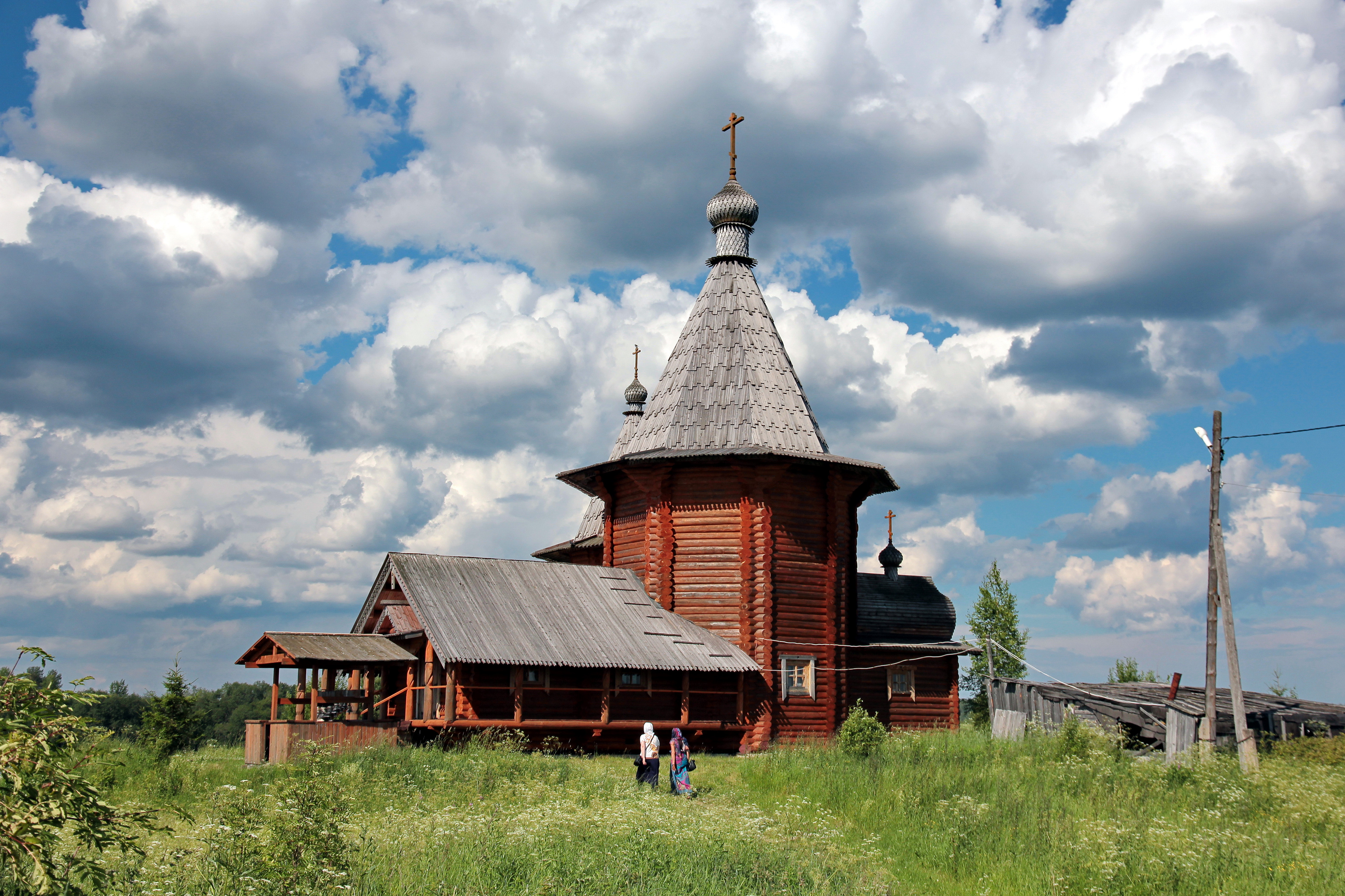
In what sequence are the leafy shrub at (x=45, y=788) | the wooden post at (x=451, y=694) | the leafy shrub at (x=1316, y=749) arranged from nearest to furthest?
the leafy shrub at (x=45, y=788) → the leafy shrub at (x=1316, y=749) → the wooden post at (x=451, y=694)

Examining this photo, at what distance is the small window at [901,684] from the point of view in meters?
24.8

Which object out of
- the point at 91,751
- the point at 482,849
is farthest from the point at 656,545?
the point at 91,751

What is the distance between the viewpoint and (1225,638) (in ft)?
57.6

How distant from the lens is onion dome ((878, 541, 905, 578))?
92.3ft

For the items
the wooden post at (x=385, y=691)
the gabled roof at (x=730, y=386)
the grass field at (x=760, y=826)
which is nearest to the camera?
the grass field at (x=760, y=826)

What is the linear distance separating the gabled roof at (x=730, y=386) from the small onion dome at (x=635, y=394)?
38.6 feet

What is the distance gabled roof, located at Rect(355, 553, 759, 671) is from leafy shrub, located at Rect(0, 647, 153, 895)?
43.0 ft

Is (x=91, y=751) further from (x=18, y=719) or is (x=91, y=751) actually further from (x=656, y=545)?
(x=656, y=545)

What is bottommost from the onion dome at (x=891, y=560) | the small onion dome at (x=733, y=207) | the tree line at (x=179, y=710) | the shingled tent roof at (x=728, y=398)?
the tree line at (x=179, y=710)

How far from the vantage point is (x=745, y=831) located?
9.96 metres

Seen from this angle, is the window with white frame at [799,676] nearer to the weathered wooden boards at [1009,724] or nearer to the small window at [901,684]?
the small window at [901,684]

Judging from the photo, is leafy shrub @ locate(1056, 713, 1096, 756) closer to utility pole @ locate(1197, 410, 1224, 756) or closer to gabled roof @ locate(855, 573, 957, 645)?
utility pole @ locate(1197, 410, 1224, 756)

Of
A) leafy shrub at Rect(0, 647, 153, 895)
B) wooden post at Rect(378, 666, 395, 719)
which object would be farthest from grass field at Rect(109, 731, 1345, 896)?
wooden post at Rect(378, 666, 395, 719)

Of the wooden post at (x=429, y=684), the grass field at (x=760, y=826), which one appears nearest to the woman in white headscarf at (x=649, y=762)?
the grass field at (x=760, y=826)
